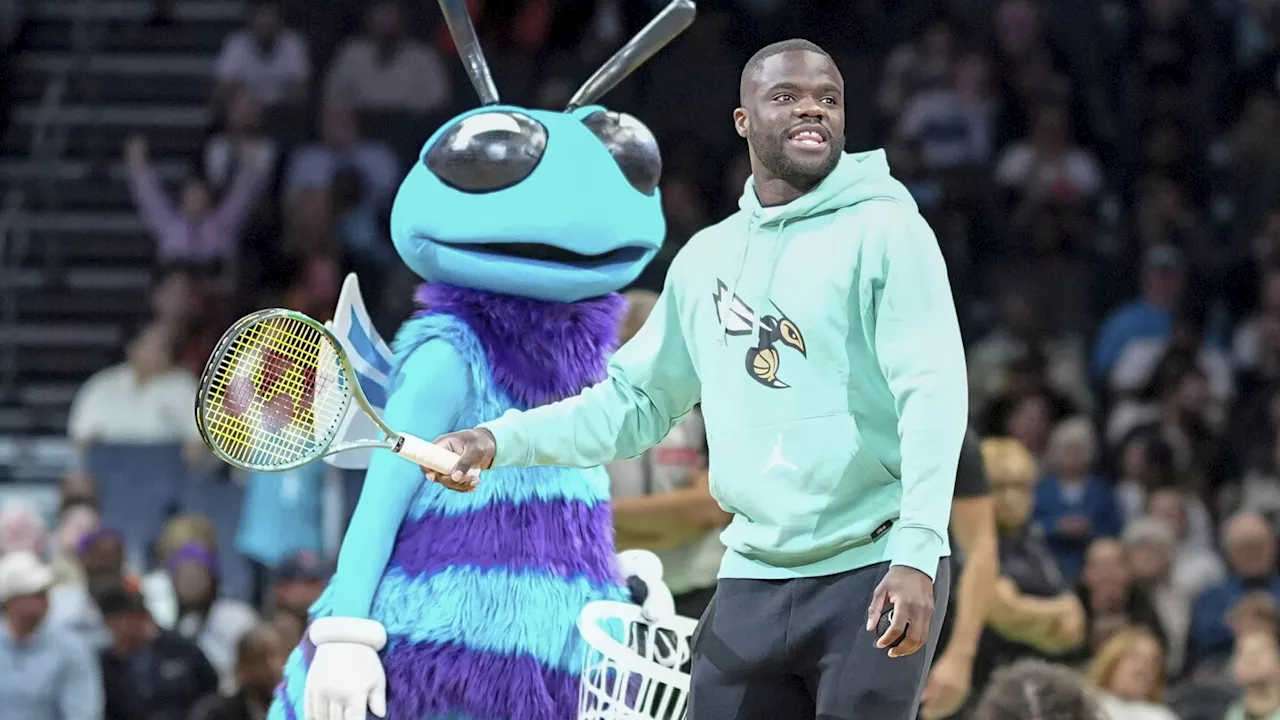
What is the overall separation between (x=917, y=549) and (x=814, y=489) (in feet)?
0.71

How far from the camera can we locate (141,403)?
30.8 feet

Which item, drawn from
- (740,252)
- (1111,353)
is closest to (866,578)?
(740,252)

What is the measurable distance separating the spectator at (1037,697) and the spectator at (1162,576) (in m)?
3.15

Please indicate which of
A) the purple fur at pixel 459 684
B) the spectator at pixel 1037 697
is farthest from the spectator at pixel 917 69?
the purple fur at pixel 459 684

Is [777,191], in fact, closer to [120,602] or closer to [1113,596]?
[1113,596]

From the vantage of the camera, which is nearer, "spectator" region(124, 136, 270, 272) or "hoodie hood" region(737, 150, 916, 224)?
"hoodie hood" region(737, 150, 916, 224)

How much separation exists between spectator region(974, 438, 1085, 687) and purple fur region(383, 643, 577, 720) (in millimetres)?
2218

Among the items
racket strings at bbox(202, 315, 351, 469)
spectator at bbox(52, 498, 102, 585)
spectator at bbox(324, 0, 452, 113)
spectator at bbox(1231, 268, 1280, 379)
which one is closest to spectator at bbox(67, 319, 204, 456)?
spectator at bbox(52, 498, 102, 585)

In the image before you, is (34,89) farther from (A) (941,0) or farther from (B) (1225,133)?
(B) (1225,133)

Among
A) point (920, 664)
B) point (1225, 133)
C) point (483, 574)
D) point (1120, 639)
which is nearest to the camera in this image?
point (920, 664)

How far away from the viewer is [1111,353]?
33.0 ft

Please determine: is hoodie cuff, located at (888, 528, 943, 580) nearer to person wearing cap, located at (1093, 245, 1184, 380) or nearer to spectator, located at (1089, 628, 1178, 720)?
spectator, located at (1089, 628, 1178, 720)

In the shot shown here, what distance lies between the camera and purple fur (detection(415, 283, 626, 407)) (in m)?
4.16

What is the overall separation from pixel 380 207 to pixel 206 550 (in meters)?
2.88
